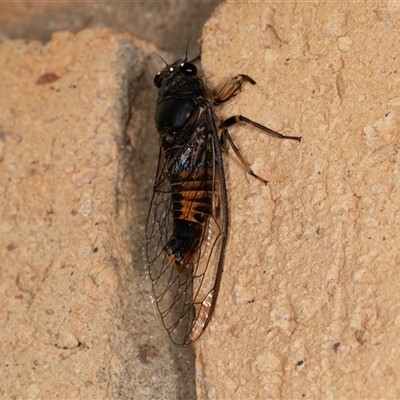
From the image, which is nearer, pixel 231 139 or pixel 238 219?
pixel 238 219

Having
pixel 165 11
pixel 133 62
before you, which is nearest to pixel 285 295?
pixel 133 62

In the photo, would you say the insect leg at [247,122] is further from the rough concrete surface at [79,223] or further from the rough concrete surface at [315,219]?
the rough concrete surface at [79,223]

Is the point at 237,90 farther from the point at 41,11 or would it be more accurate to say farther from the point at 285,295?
the point at 41,11

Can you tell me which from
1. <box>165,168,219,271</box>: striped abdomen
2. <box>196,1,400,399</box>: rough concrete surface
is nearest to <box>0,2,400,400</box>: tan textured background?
<box>196,1,400,399</box>: rough concrete surface

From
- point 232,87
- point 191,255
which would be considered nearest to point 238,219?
point 191,255

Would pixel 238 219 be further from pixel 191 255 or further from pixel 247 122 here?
pixel 247 122

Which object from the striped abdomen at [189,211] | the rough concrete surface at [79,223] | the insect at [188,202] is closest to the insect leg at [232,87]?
the insect at [188,202]

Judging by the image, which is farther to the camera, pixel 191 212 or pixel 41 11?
pixel 41 11
